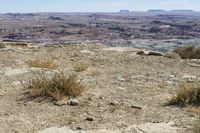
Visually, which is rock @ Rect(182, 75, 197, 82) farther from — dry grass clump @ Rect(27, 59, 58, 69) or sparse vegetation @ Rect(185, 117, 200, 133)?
sparse vegetation @ Rect(185, 117, 200, 133)

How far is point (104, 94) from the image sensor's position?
34.8ft

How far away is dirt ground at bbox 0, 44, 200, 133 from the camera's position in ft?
28.5

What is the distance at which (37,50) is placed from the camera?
709 inches

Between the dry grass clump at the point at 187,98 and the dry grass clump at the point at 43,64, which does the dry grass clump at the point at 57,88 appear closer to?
the dry grass clump at the point at 187,98

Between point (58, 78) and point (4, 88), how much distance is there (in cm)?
145

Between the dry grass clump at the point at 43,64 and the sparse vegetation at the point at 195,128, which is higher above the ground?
the sparse vegetation at the point at 195,128

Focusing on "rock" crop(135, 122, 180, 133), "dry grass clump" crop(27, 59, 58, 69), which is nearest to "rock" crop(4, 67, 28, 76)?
"dry grass clump" crop(27, 59, 58, 69)

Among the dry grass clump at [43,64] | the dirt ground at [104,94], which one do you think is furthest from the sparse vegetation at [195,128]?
the dry grass clump at [43,64]

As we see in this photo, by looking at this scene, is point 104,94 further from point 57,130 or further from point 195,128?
point 195,128

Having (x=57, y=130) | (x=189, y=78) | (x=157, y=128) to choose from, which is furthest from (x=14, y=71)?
(x=157, y=128)

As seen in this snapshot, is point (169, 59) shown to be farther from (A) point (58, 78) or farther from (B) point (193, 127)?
Result: (B) point (193, 127)

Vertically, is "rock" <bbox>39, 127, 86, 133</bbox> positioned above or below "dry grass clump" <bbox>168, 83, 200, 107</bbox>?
below

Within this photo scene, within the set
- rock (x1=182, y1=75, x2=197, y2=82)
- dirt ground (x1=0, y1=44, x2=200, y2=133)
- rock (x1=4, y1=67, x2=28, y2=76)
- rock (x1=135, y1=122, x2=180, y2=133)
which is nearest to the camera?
rock (x1=135, y1=122, x2=180, y2=133)

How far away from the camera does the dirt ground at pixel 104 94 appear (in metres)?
8.69
